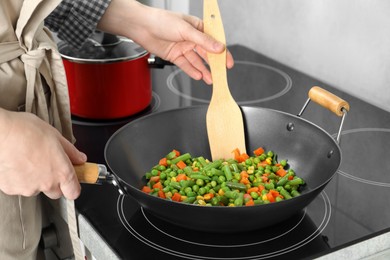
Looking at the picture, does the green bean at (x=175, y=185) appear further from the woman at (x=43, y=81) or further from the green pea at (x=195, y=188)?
the woman at (x=43, y=81)

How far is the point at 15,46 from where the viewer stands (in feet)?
3.50

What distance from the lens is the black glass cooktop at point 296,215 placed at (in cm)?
101

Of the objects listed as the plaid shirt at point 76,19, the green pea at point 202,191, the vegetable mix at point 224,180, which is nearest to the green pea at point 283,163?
the vegetable mix at point 224,180

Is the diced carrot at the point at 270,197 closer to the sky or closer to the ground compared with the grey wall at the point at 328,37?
closer to the ground

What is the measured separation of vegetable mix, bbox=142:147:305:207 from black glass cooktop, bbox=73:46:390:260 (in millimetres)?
54

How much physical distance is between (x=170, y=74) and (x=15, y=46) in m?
0.74

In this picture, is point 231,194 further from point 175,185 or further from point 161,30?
point 161,30

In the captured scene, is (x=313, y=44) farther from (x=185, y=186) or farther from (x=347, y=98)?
(x=185, y=186)

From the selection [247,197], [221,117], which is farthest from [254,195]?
[221,117]

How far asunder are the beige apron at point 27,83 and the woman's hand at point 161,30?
0.64ft

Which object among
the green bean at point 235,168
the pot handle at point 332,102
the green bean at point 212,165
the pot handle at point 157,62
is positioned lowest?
the green bean at point 212,165

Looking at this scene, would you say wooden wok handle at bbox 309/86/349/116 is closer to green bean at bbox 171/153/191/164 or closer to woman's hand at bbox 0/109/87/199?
green bean at bbox 171/153/191/164

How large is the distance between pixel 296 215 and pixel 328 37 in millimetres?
676

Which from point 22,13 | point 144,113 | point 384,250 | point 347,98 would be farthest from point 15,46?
point 347,98
